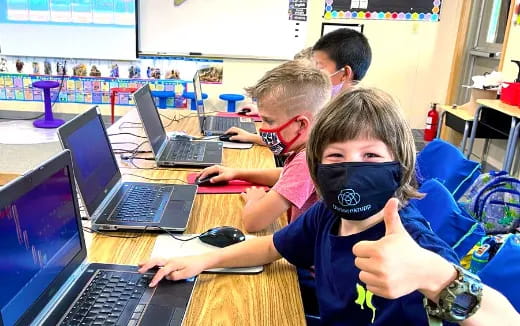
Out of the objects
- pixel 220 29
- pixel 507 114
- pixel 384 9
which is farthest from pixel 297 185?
pixel 384 9

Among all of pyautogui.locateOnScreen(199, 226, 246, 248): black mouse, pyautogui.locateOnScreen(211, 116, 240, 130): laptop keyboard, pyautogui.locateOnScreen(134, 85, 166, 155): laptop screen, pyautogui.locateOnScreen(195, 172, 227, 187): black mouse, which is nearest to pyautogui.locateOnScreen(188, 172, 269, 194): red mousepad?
pyautogui.locateOnScreen(195, 172, 227, 187): black mouse

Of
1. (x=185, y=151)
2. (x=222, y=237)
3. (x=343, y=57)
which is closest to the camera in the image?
(x=222, y=237)

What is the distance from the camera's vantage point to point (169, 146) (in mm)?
2186

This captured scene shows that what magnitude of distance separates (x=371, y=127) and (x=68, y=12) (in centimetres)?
427

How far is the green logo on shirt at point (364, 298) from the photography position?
91cm

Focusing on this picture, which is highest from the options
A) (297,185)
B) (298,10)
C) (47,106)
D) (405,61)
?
(298,10)

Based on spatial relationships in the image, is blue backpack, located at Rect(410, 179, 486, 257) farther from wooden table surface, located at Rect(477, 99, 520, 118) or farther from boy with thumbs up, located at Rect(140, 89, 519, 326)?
wooden table surface, located at Rect(477, 99, 520, 118)

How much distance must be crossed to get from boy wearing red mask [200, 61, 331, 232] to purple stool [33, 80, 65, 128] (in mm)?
3518

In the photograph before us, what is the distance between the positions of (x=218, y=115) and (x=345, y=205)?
2.29 m

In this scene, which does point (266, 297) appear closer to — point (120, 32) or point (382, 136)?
point (382, 136)

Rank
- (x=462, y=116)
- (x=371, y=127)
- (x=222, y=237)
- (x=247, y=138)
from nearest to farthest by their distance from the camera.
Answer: (x=371, y=127)
(x=222, y=237)
(x=247, y=138)
(x=462, y=116)

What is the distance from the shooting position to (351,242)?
974 millimetres

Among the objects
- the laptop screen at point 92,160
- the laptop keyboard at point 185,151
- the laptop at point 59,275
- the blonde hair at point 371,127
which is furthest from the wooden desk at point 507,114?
the laptop at point 59,275

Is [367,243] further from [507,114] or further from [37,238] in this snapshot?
[507,114]
